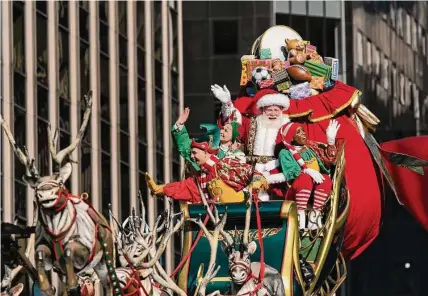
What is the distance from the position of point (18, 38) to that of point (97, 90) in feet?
29.6

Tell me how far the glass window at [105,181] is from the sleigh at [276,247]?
1311 inches

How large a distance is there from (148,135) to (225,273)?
41611mm

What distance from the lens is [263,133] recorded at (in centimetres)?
4434

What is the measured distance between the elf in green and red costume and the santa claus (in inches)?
10.2

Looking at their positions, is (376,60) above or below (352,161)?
above

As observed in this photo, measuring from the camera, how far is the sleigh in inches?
1624

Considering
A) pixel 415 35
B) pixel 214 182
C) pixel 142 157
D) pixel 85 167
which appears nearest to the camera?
pixel 214 182

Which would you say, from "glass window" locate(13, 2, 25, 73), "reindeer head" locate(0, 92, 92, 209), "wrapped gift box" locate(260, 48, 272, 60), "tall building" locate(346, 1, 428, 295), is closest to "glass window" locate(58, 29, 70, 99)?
"glass window" locate(13, 2, 25, 73)

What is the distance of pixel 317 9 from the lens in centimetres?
9656

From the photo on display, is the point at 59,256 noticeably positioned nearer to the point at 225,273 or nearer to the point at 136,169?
the point at 225,273

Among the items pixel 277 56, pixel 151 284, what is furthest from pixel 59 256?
pixel 277 56

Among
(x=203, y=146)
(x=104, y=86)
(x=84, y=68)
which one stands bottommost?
(x=203, y=146)

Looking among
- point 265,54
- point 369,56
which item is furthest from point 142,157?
point 265,54

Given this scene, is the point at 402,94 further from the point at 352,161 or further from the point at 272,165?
the point at 272,165
